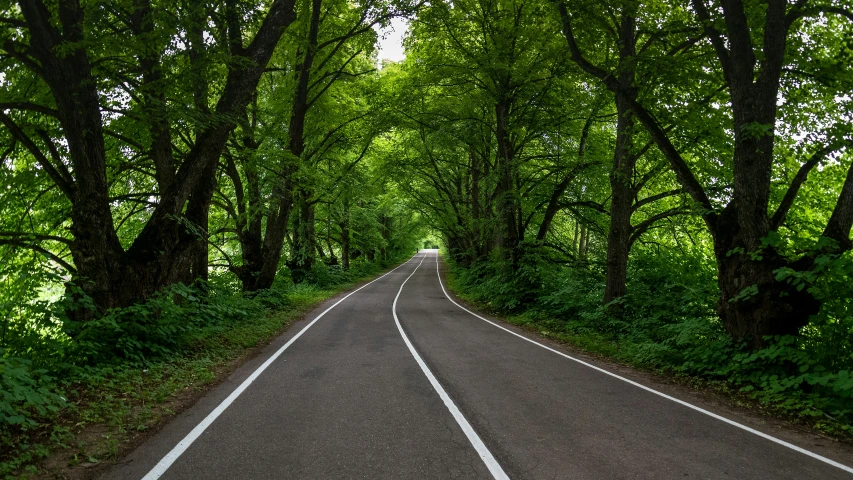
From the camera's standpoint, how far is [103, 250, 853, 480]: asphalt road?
407 centimetres

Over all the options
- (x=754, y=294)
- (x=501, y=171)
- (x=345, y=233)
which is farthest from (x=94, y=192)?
(x=345, y=233)

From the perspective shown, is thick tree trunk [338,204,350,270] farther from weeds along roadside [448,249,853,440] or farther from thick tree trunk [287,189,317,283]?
weeds along roadside [448,249,853,440]

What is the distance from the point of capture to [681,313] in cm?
1031

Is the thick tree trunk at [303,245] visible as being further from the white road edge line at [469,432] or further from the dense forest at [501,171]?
the white road edge line at [469,432]

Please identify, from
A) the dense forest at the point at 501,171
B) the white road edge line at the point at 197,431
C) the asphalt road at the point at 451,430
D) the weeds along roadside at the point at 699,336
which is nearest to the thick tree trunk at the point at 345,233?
the dense forest at the point at 501,171

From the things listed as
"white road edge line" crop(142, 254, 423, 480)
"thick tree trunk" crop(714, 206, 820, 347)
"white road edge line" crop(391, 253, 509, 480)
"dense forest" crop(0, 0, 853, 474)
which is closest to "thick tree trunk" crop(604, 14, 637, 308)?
"dense forest" crop(0, 0, 853, 474)

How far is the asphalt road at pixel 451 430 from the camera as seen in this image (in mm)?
4074

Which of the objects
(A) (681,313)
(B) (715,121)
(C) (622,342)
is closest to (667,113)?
(B) (715,121)

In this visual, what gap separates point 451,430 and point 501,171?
13.1 m

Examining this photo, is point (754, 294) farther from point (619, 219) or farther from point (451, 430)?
point (451, 430)

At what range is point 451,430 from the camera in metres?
4.99

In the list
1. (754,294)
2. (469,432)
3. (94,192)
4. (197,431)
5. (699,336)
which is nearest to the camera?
(197,431)

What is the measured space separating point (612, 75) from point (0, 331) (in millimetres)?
11491

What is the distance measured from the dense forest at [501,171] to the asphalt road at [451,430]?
1.44 metres
